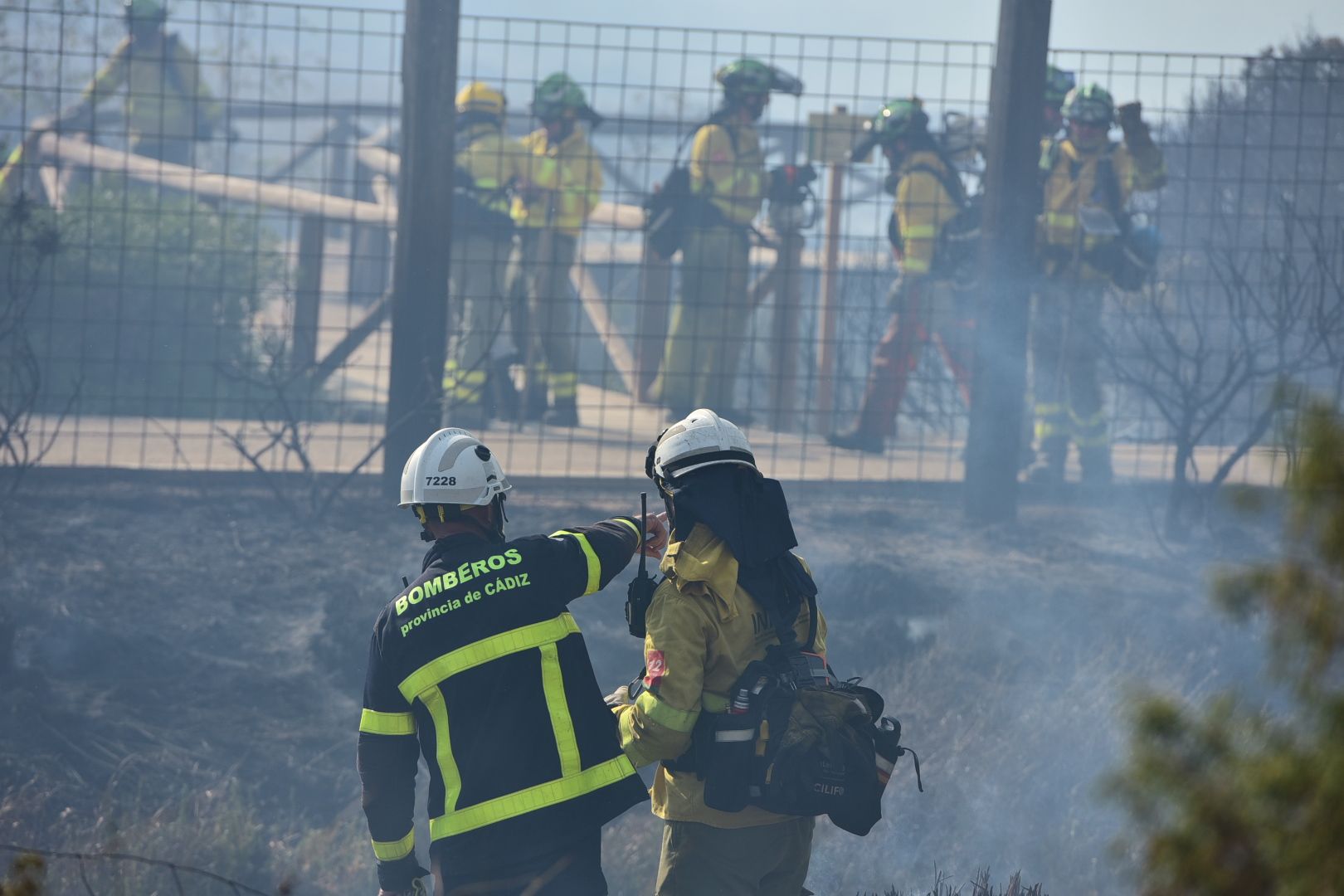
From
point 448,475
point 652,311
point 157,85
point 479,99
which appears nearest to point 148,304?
point 157,85

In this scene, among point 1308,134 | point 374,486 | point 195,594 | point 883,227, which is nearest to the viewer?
point 195,594

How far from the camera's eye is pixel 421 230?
7.09m

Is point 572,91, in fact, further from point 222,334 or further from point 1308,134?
point 1308,134

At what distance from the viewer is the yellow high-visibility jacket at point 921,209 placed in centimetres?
847

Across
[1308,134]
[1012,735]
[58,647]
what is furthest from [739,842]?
[1308,134]

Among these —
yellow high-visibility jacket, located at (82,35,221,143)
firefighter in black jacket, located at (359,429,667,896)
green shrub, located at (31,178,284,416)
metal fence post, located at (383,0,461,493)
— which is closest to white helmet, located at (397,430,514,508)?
firefighter in black jacket, located at (359,429,667,896)

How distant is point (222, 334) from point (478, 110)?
289 cm

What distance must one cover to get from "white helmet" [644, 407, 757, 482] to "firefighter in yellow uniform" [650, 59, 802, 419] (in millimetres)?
5301

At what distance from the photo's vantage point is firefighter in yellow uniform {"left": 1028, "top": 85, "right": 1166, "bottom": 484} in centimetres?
832

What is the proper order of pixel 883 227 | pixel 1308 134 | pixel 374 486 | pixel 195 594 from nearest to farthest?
pixel 195 594 → pixel 374 486 → pixel 883 227 → pixel 1308 134

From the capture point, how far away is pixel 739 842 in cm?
327

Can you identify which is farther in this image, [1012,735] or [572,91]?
[572,91]

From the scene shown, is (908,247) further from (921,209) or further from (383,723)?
(383,723)

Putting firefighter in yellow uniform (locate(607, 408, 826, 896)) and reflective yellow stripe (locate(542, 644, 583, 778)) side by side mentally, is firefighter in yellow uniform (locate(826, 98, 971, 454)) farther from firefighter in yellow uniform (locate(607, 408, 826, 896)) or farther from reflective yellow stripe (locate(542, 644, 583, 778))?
reflective yellow stripe (locate(542, 644, 583, 778))
